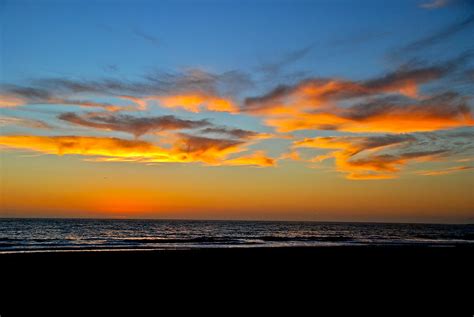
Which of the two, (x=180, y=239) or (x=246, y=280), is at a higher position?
(x=246, y=280)

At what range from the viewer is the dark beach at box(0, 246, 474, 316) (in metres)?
12.3

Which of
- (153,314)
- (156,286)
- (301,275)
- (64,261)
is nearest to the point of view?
(153,314)

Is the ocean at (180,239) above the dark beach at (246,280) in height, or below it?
below

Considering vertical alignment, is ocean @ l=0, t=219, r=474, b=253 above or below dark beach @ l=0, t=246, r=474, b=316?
below

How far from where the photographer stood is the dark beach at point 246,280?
12258 mm

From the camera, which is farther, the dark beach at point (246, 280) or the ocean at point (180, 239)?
the ocean at point (180, 239)

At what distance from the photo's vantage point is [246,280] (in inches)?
597

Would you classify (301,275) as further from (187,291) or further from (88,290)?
(88,290)

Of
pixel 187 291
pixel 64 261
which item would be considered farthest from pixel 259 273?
pixel 64 261

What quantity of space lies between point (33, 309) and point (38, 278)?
211 inches

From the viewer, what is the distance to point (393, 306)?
11.0 metres

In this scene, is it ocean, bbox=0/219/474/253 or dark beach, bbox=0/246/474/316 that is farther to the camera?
ocean, bbox=0/219/474/253

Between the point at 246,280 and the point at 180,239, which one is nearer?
the point at 246,280

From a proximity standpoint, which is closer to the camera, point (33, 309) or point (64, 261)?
point (33, 309)
